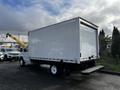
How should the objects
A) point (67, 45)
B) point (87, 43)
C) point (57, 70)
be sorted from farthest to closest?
point (57, 70)
point (87, 43)
point (67, 45)

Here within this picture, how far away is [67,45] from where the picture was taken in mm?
9609

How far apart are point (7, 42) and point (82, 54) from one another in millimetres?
33872

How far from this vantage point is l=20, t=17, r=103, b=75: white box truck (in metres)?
9.17

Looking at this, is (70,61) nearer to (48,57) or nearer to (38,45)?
(48,57)

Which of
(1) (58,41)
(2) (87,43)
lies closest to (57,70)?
(1) (58,41)

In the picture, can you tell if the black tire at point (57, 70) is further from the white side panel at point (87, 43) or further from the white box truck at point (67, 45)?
the white side panel at point (87, 43)

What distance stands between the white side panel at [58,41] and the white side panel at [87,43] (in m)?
0.47

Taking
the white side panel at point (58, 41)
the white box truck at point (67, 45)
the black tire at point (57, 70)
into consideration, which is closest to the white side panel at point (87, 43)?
the white box truck at point (67, 45)

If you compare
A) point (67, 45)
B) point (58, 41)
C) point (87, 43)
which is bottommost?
point (67, 45)

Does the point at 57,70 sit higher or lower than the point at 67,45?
lower

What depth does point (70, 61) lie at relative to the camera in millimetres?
9406

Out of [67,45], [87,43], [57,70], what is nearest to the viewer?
[67,45]

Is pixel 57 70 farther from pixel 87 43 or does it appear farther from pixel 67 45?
pixel 87 43

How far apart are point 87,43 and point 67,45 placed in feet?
4.62
